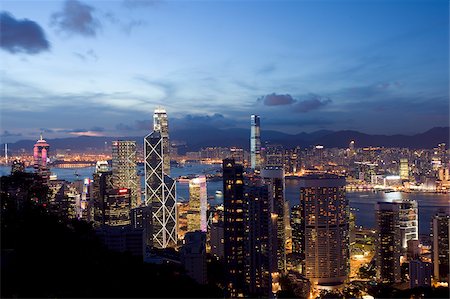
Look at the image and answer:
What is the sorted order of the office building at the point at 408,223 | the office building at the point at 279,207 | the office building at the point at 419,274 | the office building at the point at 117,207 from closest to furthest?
the office building at the point at 419,274
the office building at the point at 279,207
the office building at the point at 408,223
the office building at the point at 117,207

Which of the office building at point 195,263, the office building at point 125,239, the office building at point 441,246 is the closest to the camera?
the office building at point 125,239

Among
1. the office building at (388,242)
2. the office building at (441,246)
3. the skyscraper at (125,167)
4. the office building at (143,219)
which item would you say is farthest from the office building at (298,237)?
the skyscraper at (125,167)

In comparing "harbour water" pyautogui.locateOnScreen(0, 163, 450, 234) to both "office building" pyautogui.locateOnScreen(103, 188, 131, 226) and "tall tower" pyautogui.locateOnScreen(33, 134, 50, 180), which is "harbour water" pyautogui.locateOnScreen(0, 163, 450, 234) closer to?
"tall tower" pyautogui.locateOnScreen(33, 134, 50, 180)

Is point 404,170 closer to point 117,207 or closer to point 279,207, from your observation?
point 279,207

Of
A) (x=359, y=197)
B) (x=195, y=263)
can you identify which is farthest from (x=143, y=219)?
(x=359, y=197)

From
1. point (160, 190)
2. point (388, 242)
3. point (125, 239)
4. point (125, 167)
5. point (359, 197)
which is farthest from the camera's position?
point (359, 197)

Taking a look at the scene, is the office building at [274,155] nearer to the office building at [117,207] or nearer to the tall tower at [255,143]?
the tall tower at [255,143]

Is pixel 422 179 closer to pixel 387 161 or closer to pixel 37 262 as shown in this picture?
pixel 387 161
